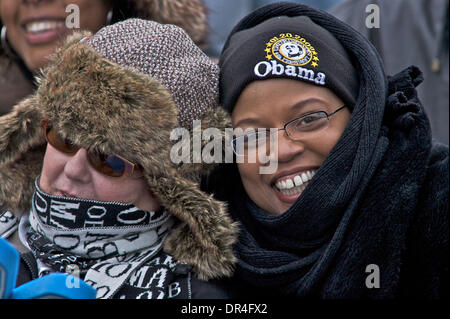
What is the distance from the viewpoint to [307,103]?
6.89 ft

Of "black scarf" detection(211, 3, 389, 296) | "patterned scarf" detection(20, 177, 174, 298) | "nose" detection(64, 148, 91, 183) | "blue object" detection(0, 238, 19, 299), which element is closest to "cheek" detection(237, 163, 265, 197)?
"black scarf" detection(211, 3, 389, 296)

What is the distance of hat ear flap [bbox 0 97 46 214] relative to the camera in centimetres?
231

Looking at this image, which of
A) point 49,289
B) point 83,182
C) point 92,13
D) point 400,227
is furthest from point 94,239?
point 92,13

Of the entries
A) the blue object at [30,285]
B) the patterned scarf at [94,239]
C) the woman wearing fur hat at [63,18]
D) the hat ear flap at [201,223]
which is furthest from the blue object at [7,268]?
the woman wearing fur hat at [63,18]

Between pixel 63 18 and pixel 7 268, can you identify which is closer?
pixel 7 268

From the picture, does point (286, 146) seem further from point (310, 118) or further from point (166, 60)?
point (166, 60)

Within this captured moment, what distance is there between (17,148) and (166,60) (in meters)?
0.79

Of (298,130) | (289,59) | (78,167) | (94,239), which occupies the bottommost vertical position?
(94,239)

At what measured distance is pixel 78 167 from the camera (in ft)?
6.69

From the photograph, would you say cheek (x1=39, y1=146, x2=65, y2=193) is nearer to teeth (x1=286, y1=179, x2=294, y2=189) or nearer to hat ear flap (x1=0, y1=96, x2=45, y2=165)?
hat ear flap (x1=0, y1=96, x2=45, y2=165)

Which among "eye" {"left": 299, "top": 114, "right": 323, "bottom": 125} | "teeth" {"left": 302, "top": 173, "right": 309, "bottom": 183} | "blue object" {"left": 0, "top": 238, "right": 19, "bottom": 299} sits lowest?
"blue object" {"left": 0, "top": 238, "right": 19, "bottom": 299}

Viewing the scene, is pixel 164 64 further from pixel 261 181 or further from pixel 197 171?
pixel 261 181

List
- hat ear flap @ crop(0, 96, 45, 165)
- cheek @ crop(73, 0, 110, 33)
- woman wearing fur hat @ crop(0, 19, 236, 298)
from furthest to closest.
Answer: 1. cheek @ crop(73, 0, 110, 33)
2. hat ear flap @ crop(0, 96, 45, 165)
3. woman wearing fur hat @ crop(0, 19, 236, 298)

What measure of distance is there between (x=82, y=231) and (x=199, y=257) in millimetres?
457
